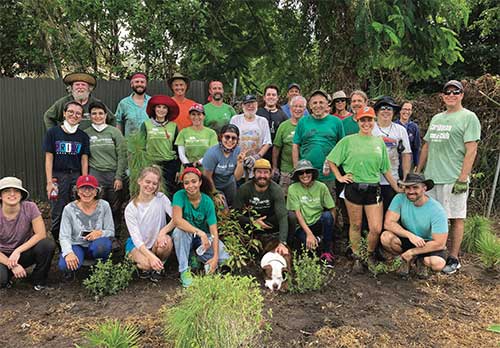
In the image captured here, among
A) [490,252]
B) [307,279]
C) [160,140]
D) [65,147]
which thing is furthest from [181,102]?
[490,252]

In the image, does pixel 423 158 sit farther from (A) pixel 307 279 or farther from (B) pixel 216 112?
(B) pixel 216 112

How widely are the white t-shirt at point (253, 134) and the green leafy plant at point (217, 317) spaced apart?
8.76 feet

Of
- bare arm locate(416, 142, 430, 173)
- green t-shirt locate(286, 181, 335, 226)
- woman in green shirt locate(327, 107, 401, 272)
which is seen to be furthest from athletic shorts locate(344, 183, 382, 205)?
bare arm locate(416, 142, 430, 173)

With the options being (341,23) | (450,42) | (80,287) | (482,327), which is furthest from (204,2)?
(482,327)

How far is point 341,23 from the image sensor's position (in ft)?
25.3

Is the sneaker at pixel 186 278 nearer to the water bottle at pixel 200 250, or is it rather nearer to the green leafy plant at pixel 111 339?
the water bottle at pixel 200 250

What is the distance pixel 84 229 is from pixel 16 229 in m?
0.61

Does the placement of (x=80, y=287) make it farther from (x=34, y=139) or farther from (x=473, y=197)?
(x=473, y=197)

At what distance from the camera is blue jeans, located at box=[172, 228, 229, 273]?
4227 mm

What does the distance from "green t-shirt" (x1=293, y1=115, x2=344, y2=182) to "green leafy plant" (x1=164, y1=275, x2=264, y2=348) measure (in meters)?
2.59

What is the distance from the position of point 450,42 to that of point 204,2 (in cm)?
442

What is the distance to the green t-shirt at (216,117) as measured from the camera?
18.5 ft

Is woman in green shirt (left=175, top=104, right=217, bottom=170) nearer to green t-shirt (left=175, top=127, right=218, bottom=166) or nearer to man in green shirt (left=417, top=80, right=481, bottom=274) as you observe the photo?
green t-shirt (left=175, top=127, right=218, bottom=166)

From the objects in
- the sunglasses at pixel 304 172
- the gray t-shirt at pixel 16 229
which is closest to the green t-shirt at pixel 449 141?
the sunglasses at pixel 304 172
